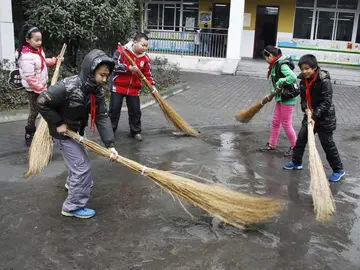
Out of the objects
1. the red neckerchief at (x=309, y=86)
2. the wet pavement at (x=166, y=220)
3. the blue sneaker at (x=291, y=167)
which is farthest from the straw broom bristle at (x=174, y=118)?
the red neckerchief at (x=309, y=86)

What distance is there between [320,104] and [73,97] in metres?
2.81

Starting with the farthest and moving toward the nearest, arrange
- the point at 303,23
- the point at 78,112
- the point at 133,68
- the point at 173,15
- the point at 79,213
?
the point at 173,15 < the point at 303,23 < the point at 133,68 < the point at 79,213 < the point at 78,112

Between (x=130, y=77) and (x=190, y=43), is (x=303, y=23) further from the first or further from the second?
(x=130, y=77)

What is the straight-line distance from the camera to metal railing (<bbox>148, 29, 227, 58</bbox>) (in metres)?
17.7

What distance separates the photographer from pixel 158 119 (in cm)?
765

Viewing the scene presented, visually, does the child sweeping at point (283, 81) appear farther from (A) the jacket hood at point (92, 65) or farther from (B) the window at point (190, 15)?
(B) the window at point (190, 15)

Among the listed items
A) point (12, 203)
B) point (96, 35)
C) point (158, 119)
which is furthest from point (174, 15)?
point (12, 203)

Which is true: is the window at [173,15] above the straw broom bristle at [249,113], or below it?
above

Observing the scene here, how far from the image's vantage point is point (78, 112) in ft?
11.3

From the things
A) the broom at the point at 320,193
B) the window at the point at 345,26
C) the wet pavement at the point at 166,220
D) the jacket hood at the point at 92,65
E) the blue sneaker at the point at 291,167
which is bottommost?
the wet pavement at the point at 166,220

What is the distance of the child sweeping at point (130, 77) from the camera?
5844mm

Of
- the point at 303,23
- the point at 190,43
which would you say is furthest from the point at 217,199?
the point at 303,23

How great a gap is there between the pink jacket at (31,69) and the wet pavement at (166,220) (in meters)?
0.90

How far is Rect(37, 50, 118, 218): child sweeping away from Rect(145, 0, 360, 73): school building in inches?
529
